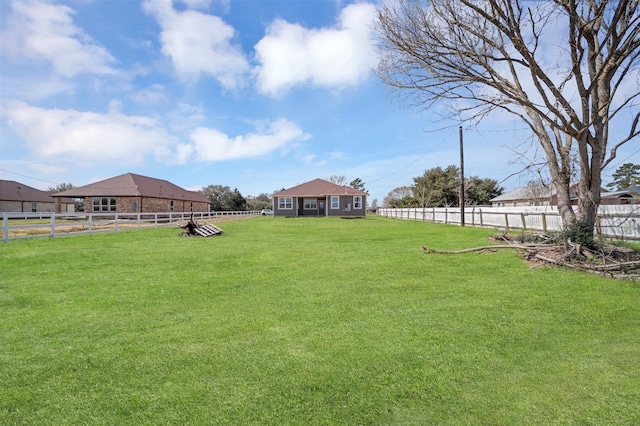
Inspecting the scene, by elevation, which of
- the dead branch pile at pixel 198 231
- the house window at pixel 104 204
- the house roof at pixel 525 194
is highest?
the house roof at pixel 525 194

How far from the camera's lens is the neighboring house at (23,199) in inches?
1455

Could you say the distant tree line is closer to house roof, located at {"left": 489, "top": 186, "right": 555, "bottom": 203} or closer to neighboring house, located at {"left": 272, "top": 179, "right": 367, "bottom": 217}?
house roof, located at {"left": 489, "top": 186, "right": 555, "bottom": 203}

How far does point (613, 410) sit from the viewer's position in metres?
2.46

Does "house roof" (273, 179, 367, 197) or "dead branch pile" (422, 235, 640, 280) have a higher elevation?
"house roof" (273, 179, 367, 197)

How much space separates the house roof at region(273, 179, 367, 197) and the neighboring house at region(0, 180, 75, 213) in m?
25.4

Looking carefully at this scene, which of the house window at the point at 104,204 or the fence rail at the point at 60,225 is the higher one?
the house window at the point at 104,204

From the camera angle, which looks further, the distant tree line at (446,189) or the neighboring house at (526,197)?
the distant tree line at (446,189)

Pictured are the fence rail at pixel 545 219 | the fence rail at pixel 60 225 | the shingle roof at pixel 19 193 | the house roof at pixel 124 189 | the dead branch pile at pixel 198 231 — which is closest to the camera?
the fence rail at pixel 545 219

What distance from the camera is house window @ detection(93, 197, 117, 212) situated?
3120cm

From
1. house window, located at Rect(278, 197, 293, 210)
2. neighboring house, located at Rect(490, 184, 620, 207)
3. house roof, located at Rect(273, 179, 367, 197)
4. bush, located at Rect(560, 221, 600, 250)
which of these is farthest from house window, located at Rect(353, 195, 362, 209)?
bush, located at Rect(560, 221, 600, 250)

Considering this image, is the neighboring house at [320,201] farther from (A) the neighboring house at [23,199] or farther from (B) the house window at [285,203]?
(A) the neighboring house at [23,199]

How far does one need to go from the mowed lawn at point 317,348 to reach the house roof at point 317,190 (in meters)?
28.9

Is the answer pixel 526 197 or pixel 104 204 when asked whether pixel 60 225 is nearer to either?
pixel 104 204

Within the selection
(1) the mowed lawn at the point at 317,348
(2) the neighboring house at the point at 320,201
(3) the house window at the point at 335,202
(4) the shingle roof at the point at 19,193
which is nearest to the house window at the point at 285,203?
(2) the neighboring house at the point at 320,201
